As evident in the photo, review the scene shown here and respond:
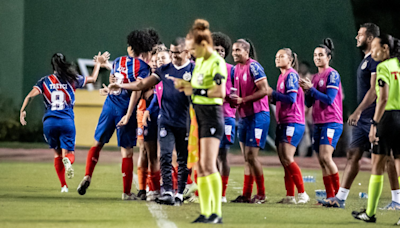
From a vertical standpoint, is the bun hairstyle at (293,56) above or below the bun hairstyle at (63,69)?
above

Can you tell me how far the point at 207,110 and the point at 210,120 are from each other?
10cm

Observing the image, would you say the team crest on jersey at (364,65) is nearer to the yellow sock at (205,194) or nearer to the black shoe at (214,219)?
the yellow sock at (205,194)

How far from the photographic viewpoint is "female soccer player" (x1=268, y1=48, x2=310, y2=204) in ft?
22.5

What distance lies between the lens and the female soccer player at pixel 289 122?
6867 mm

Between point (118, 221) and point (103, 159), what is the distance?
9752 millimetres

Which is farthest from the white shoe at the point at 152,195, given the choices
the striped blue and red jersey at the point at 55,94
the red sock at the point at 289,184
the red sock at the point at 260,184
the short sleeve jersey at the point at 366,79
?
the short sleeve jersey at the point at 366,79

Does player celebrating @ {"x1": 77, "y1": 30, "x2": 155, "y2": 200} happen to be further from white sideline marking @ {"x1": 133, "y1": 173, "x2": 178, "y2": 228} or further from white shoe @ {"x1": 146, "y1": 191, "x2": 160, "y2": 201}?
white sideline marking @ {"x1": 133, "y1": 173, "x2": 178, "y2": 228}

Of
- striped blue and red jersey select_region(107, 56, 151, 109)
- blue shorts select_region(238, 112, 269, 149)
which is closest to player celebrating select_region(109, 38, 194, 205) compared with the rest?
striped blue and red jersey select_region(107, 56, 151, 109)

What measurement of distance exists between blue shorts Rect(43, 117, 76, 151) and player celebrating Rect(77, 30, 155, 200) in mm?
608

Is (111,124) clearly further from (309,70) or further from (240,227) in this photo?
(309,70)

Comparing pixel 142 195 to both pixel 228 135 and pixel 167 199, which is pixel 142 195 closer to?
pixel 167 199

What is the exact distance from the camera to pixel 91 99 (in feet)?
49.4

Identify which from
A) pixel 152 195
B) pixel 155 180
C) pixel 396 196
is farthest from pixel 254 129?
pixel 396 196

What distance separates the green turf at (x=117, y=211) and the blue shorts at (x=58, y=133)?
0.67 metres
